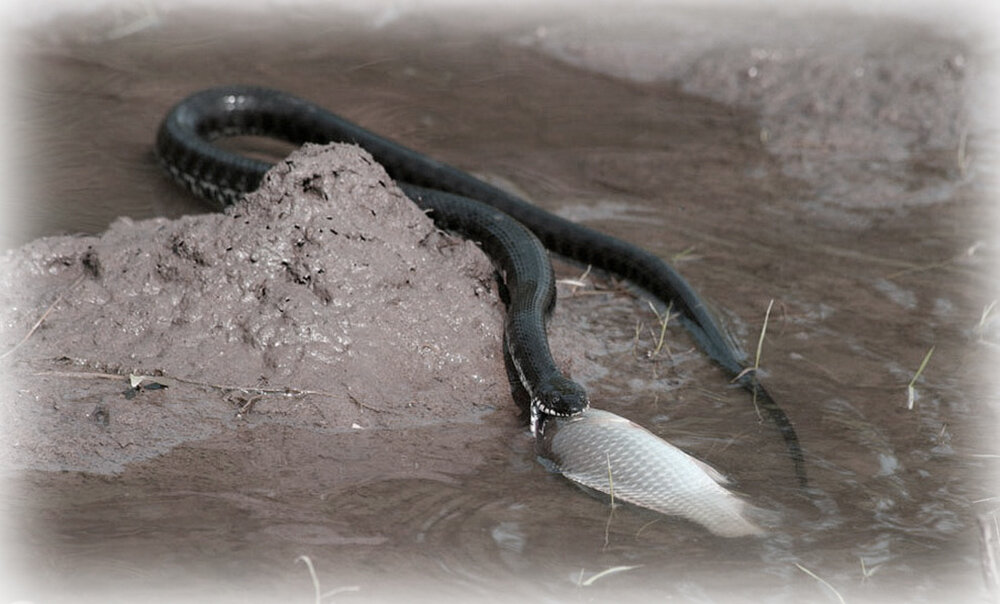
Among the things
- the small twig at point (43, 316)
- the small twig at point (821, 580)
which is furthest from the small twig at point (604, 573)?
the small twig at point (43, 316)

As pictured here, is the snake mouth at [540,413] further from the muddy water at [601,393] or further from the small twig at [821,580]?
the small twig at [821,580]

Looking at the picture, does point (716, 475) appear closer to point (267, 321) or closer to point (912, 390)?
point (912, 390)

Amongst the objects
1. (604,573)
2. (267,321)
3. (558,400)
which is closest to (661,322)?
(558,400)

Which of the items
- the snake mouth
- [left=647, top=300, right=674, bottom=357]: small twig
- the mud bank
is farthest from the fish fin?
[left=647, top=300, right=674, bottom=357]: small twig

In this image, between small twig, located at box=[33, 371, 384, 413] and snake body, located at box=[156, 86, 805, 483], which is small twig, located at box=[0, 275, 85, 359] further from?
snake body, located at box=[156, 86, 805, 483]

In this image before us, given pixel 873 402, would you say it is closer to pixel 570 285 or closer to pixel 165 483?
pixel 570 285

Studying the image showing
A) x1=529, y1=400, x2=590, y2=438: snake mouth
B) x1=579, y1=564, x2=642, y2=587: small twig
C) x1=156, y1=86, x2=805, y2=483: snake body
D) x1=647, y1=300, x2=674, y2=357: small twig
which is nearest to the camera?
x1=579, y1=564, x2=642, y2=587: small twig

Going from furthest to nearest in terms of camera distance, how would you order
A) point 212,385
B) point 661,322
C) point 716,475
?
point 661,322 → point 212,385 → point 716,475
